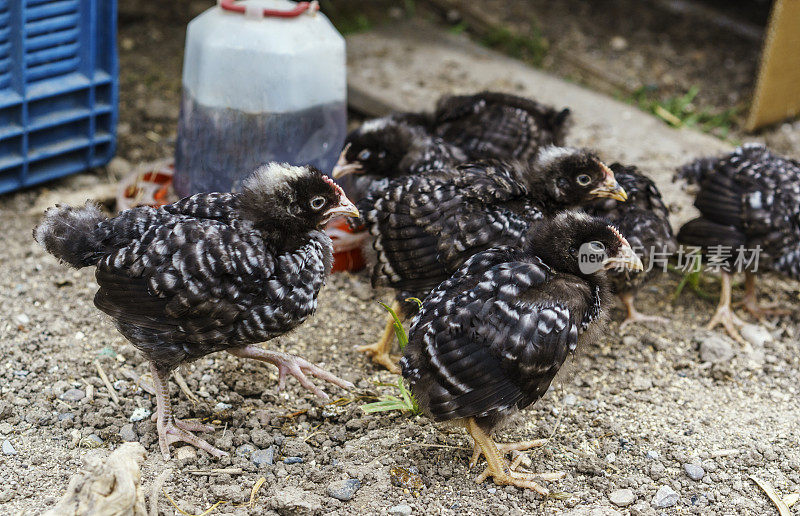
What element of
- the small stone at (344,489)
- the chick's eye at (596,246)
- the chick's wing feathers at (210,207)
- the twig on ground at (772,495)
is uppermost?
the chick's eye at (596,246)

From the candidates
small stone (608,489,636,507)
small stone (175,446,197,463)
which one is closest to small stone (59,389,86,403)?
small stone (175,446,197,463)

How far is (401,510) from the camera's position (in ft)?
10.2

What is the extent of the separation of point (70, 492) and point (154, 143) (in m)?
3.71

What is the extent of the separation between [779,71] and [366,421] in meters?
4.45

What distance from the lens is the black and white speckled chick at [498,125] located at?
4984 mm

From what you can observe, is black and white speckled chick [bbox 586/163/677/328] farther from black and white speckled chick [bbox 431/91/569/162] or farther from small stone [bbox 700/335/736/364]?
black and white speckled chick [bbox 431/91/569/162]

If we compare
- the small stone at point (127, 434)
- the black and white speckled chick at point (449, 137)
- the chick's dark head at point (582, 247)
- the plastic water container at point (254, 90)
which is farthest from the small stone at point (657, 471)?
the plastic water container at point (254, 90)

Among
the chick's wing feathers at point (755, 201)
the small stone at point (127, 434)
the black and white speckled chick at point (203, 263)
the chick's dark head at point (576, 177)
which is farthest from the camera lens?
the chick's wing feathers at point (755, 201)

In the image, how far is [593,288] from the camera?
3457 mm

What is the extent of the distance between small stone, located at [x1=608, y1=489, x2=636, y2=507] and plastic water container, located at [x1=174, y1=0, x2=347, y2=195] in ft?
8.36

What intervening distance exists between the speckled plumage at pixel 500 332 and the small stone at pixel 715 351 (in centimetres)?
123

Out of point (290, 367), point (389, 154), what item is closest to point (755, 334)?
point (389, 154)

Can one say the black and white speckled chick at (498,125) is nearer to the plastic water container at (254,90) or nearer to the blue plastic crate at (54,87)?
the plastic water container at (254,90)

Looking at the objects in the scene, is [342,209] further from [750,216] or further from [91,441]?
[750,216]
